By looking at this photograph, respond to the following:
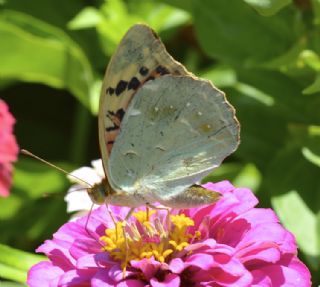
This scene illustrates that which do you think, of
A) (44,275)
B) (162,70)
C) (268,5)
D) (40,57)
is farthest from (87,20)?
(44,275)

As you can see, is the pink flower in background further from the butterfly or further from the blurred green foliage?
the butterfly

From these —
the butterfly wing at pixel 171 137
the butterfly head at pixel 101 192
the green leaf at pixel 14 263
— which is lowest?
the green leaf at pixel 14 263

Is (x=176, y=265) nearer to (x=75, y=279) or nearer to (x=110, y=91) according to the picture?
(x=75, y=279)

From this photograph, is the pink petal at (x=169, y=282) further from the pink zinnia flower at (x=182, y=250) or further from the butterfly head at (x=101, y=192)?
the butterfly head at (x=101, y=192)

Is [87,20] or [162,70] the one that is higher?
[162,70]

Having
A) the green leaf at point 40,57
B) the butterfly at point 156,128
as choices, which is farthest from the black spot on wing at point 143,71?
the green leaf at point 40,57

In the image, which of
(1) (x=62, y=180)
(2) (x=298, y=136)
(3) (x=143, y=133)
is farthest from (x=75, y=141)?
(3) (x=143, y=133)

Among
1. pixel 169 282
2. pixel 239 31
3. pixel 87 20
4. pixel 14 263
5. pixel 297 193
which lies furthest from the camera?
pixel 87 20
